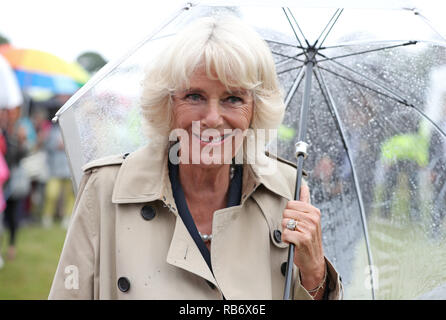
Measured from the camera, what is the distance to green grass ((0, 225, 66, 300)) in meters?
7.01

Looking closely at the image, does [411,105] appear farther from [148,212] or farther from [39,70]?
[39,70]

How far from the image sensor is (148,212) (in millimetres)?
2348

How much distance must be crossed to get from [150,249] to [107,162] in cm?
40

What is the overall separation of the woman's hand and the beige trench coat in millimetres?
62

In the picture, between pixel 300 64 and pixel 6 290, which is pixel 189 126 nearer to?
pixel 300 64

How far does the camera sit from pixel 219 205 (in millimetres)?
2547

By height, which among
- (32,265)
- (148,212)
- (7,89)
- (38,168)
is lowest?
(148,212)

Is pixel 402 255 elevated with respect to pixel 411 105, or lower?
lower

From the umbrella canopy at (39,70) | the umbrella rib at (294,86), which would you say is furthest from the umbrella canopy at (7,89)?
the umbrella rib at (294,86)

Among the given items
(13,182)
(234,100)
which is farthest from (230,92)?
(13,182)

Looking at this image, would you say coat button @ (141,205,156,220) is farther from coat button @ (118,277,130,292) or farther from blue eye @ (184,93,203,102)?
blue eye @ (184,93,203,102)

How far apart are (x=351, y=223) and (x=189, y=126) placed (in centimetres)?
114
